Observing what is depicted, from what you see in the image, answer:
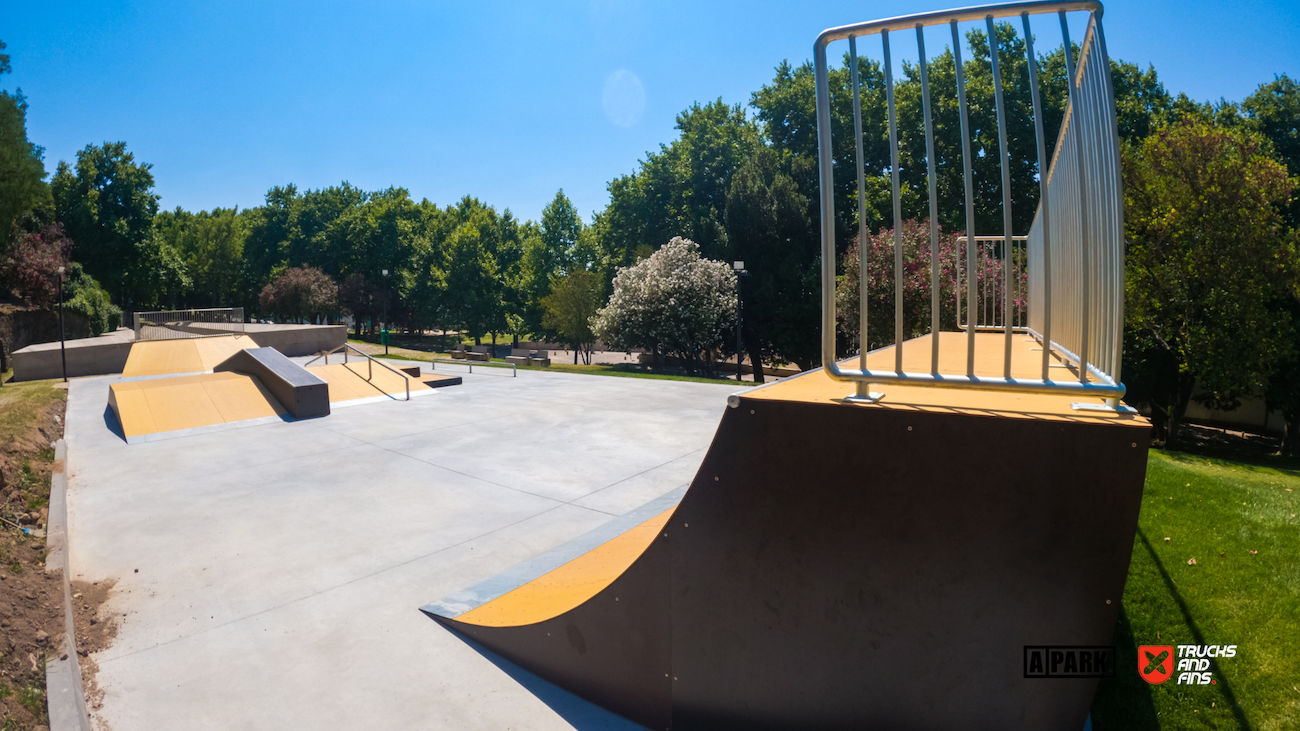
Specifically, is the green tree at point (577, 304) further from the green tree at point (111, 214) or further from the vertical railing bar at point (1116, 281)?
the vertical railing bar at point (1116, 281)

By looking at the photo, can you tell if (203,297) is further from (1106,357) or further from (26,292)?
(1106,357)

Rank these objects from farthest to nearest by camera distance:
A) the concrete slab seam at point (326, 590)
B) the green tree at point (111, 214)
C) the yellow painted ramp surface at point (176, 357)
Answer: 1. the green tree at point (111, 214)
2. the yellow painted ramp surface at point (176, 357)
3. the concrete slab seam at point (326, 590)

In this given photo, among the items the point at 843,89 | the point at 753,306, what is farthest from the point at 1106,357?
the point at 843,89

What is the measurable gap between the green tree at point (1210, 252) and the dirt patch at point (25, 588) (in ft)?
67.1

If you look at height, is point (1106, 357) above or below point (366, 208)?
below

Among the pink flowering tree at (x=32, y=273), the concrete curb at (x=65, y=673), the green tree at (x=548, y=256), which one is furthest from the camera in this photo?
the green tree at (x=548, y=256)

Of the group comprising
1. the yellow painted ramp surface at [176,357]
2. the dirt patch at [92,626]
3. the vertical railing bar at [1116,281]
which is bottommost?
the dirt patch at [92,626]

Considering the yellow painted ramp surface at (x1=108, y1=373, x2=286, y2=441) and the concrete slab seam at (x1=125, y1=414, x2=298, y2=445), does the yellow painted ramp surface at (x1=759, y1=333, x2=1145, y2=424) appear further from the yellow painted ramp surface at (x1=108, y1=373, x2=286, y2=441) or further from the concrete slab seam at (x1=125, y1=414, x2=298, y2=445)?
the yellow painted ramp surface at (x1=108, y1=373, x2=286, y2=441)

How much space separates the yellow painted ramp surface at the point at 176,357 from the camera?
17109 mm

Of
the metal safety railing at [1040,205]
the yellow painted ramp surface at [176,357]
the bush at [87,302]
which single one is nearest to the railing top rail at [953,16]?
the metal safety railing at [1040,205]

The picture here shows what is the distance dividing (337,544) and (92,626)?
1737 millimetres

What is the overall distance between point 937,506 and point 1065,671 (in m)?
0.68

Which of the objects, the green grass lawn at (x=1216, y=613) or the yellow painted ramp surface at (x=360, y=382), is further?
the yellow painted ramp surface at (x=360, y=382)

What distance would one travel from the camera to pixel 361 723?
3248mm
